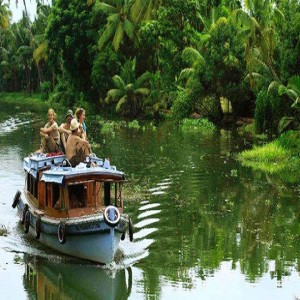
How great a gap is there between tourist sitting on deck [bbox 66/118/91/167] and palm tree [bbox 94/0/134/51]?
3953 centimetres

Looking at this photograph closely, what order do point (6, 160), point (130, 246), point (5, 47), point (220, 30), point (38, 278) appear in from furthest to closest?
1. point (5, 47)
2. point (220, 30)
3. point (6, 160)
4. point (130, 246)
5. point (38, 278)

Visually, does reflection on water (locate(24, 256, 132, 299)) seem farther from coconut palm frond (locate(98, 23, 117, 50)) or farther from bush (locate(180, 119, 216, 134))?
coconut palm frond (locate(98, 23, 117, 50))

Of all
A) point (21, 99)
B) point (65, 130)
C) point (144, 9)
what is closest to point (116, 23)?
point (144, 9)

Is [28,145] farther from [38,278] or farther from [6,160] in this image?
[38,278]

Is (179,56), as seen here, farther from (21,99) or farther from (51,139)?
(21,99)

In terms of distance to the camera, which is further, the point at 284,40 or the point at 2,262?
the point at 284,40

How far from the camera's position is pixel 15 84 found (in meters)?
97.8

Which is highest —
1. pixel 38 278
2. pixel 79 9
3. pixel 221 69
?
pixel 79 9

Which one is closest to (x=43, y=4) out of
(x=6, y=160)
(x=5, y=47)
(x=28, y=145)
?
(x=5, y=47)

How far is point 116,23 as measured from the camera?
57125 mm

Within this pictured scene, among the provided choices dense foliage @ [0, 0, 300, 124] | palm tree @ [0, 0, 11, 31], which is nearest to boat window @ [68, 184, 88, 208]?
dense foliage @ [0, 0, 300, 124]

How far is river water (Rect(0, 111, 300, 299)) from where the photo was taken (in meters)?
14.2

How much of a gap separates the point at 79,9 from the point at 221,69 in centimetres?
2036

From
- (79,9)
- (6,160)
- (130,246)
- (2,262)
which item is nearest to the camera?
(2,262)
